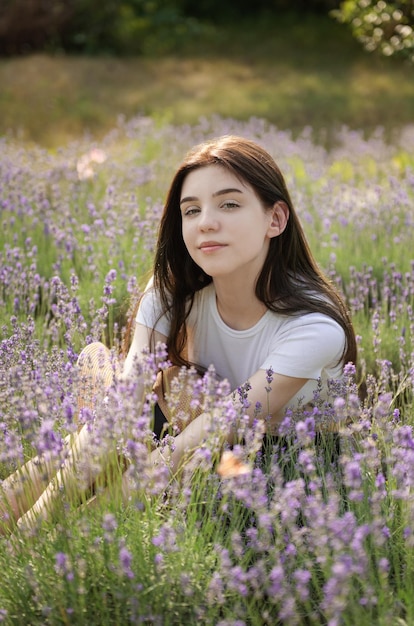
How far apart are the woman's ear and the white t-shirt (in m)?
0.28

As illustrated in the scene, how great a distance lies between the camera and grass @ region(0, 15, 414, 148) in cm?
990

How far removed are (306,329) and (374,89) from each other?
959cm

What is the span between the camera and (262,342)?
9.62 feet

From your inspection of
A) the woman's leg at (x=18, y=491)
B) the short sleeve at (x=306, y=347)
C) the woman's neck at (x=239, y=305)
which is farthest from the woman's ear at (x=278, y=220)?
the woman's leg at (x=18, y=491)

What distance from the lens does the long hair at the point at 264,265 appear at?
2863mm

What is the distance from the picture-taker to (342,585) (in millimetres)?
1546

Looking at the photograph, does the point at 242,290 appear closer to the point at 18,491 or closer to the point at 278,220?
the point at 278,220

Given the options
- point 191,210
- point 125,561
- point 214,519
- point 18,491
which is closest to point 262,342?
point 191,210

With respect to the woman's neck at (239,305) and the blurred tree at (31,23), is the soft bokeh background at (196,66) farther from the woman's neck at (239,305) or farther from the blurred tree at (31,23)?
the woman's neck at (239,305)

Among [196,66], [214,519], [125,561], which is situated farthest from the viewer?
[196,66]

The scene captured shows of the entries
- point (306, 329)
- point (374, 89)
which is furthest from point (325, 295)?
point (374, 89)

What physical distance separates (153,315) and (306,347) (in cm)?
60

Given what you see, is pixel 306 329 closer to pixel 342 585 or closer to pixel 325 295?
pixel 325 295

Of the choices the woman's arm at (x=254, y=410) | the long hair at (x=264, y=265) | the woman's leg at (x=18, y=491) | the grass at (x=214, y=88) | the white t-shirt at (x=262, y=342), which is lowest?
the woman's leg at (x=18, y=491)
